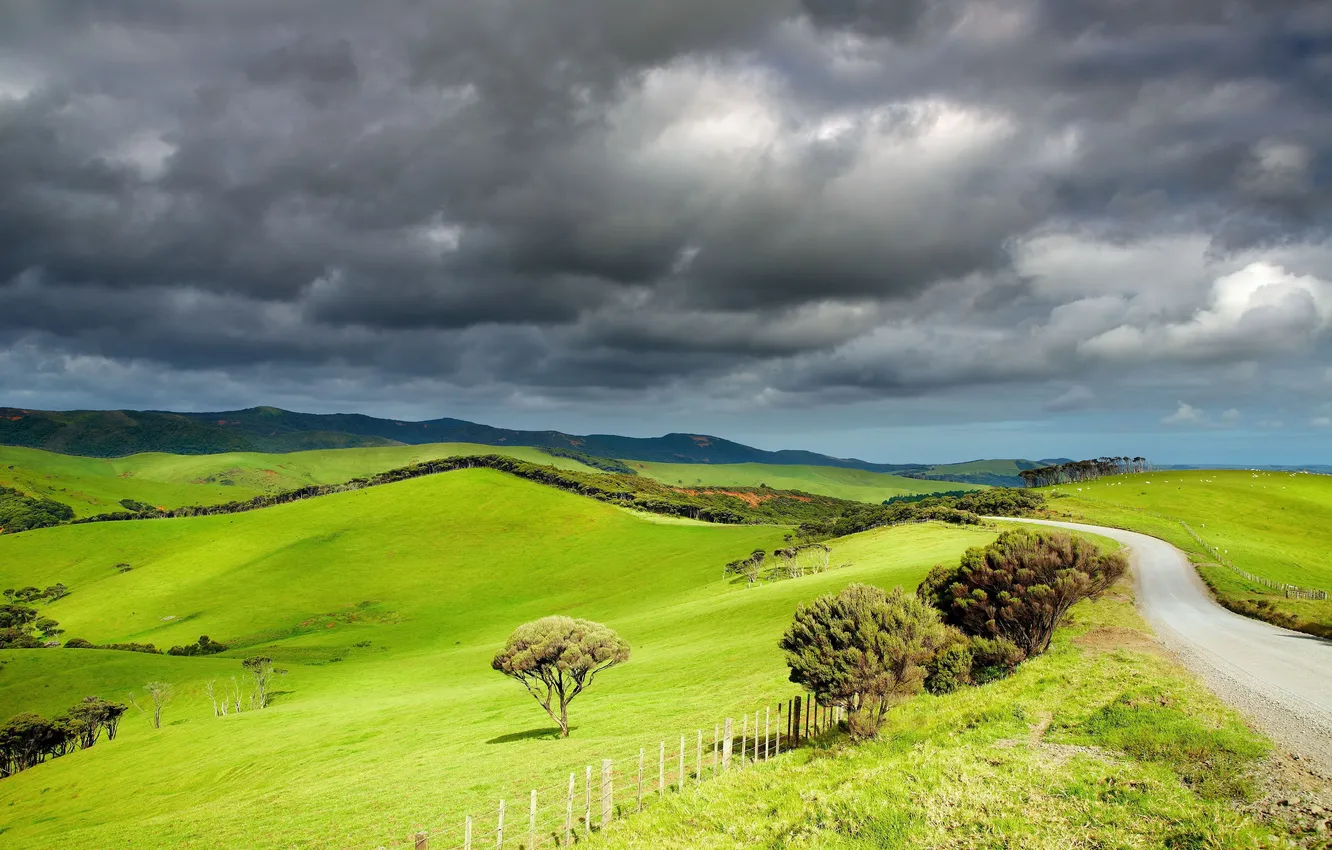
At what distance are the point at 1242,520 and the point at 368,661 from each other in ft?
549

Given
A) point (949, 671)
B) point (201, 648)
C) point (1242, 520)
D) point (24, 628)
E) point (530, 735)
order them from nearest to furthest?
point (949, 671) < point (530, 735) < point (201, 648) < point (1242, 520) < point (24, 628)

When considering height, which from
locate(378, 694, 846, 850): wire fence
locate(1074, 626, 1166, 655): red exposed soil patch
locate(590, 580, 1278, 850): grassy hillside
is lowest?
locate(378, 694, 846, 850): wire fence

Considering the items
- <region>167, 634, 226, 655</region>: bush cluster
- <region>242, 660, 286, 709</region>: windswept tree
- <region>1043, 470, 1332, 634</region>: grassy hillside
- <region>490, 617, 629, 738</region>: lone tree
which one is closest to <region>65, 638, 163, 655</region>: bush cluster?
<region>167, 634, 226, 655</region>: bush cluster

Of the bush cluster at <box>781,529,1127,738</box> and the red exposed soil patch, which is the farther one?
the red exposed soil patch

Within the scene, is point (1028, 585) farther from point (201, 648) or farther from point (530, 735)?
point (201, 648)

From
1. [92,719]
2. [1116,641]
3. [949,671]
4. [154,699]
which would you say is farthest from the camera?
[154,699]

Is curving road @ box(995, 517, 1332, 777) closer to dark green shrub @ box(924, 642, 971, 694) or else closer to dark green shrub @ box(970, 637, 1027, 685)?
dark green shrub @ box(970, 637, 1027, 685)

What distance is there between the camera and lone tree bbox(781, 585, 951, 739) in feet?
102

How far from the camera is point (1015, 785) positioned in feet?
63.6

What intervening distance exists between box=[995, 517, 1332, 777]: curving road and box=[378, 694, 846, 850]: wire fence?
55.7 ft

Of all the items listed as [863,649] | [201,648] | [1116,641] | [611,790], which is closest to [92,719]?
[201,648]

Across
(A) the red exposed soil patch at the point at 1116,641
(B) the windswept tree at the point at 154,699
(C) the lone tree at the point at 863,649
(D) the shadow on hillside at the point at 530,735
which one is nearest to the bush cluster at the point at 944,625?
(C) the lone tree at the point at 863,649

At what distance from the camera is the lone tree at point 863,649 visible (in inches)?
1220

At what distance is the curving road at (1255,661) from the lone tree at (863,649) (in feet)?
39.5
